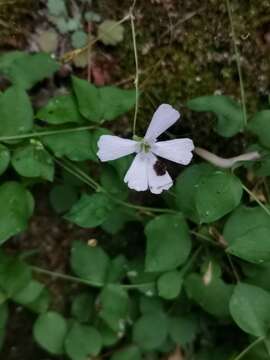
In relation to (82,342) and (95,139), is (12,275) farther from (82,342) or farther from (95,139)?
(95,139)

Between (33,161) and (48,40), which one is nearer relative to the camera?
(33,161)

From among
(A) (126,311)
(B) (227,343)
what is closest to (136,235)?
(A) (126,311)

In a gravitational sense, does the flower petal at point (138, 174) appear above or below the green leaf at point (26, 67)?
below

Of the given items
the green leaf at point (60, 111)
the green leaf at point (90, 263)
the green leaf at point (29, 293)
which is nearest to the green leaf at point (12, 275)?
the green leaf at point (29, 293)

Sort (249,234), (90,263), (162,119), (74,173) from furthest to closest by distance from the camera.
→ (90,263) → (74,173) → (249,234) → (162,119)

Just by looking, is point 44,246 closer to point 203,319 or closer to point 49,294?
point 49,294

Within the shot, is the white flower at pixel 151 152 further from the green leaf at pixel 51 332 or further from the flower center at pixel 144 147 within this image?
the green leaf at pixel 51 332

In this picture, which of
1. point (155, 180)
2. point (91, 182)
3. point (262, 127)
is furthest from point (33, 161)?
point (262, 127)

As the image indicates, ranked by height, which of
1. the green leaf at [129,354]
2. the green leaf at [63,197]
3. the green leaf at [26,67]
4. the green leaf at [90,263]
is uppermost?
the green leaf at [26,67]
